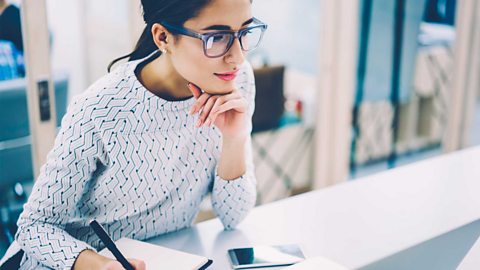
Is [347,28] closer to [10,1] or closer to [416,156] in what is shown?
[416,156]

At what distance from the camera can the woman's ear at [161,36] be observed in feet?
3.49

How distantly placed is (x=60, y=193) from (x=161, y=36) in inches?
14.3

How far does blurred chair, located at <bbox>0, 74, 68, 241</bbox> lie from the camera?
85.6 inches

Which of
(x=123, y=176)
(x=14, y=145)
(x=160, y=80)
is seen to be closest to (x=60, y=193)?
(x=123, y=176)

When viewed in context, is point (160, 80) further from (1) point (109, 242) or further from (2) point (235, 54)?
(1) point (109, 242)

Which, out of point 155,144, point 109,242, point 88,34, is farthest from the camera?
point 88,34

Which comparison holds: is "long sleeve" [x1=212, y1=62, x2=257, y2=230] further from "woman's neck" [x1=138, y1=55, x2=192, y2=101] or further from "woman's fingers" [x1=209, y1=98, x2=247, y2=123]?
"woman's neck" [x1=138, y1=55, x2=192, y2=101]

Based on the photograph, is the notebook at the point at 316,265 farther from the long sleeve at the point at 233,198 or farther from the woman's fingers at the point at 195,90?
the woman's fingers at the point at 195,90

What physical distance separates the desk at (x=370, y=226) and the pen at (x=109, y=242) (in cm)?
20

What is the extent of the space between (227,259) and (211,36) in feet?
1.49

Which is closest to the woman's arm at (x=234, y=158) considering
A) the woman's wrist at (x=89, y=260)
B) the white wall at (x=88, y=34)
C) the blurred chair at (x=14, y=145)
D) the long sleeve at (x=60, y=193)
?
the long sleeve at (x=60, y=193)

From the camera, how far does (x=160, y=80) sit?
Result: 1162 mm

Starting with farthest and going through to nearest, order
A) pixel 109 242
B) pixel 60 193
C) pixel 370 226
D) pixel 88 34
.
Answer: pixel 88 34, pixel 370 226, pixel 60 193, pixel 109 242

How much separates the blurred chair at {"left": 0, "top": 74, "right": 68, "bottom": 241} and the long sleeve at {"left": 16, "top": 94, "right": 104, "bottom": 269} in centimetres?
116
